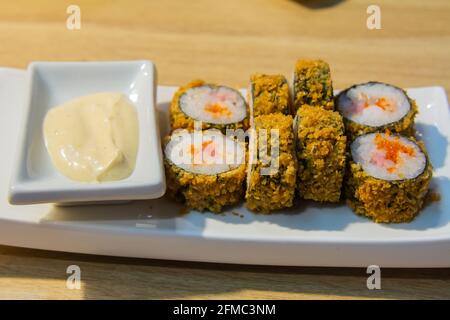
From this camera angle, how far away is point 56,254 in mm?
2473

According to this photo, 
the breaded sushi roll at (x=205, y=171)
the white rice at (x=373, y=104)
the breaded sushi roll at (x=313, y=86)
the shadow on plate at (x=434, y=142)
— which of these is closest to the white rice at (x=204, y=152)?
the breaded sushi roll at (x=205, y=171)

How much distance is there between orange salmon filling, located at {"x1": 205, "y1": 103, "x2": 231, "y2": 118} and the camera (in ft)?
8.60

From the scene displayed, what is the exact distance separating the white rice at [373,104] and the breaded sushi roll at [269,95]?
32cm

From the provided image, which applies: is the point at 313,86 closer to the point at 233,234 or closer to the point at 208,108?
the point at 208,108

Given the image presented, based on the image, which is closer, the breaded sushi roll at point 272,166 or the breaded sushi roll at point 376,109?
the breaded sushi roll at point 272,166

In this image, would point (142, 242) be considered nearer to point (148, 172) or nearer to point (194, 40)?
point (148, 172)

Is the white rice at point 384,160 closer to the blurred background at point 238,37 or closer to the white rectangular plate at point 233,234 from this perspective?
the white rectangular plate at point 233,234

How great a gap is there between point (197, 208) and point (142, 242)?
0.90ft

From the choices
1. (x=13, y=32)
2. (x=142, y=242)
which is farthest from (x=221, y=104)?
(x=13, y=32)

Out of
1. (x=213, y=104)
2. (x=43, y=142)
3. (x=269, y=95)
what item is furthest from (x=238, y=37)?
(x=43, y=142)

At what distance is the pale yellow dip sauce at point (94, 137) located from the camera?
89.0 inches

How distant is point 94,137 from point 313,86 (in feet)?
3.26

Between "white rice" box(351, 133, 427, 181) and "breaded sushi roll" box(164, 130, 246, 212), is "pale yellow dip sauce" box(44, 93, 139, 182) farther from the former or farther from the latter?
"white rice" box(351, 133, 427, 181)

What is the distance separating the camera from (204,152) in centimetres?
243
